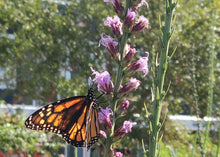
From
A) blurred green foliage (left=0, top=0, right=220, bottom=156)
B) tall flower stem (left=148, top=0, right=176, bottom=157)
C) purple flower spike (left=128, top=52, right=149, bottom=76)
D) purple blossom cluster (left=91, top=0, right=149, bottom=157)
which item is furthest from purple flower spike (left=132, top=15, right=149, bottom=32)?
blurred green foliage (left=0, top=0, right=220, bottom=156)

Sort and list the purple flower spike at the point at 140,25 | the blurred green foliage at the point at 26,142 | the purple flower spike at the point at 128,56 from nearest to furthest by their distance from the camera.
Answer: the purple flower spike at the point at 128,56
the purple flower spike at the point at 140,25
the blurred green foliage at the point at 26,142

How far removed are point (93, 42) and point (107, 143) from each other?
423cm

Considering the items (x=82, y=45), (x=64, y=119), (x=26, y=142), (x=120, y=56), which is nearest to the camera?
(x=120, y=56)

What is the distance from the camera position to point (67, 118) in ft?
4.95

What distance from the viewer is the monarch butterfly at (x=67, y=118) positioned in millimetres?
1414

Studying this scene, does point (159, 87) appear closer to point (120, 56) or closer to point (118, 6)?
point (120, 56)

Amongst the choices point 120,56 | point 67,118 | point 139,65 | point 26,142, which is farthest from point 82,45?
point 120,56

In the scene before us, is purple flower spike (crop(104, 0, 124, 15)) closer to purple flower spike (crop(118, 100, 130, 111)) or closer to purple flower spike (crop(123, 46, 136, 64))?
purple flower spike (crop(123, 46, 136, 64))

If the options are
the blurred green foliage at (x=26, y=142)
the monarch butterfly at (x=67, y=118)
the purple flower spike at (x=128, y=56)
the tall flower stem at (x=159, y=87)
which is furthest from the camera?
the blurred green foliage at (x=26, y=142)

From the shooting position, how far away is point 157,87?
509 millimetres

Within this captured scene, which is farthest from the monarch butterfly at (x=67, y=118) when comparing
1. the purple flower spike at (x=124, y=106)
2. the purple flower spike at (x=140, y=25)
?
the purple flower spike at (x=140, y=25)

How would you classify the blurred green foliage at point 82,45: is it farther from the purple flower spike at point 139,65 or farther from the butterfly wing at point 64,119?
the purple flower spike at point 139,65

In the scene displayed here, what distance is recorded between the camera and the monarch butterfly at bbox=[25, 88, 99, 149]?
1.41m

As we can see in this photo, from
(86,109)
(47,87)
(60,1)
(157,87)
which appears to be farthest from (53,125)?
(60,1)
